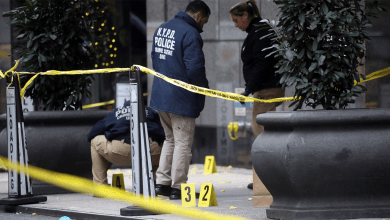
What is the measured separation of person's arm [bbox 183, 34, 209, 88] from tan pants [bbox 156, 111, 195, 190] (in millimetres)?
420

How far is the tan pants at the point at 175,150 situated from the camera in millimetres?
6215

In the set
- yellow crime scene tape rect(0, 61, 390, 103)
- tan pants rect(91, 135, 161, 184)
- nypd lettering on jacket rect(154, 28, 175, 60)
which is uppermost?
nypd lettering on jacket rect(154, 28, 175, 60)

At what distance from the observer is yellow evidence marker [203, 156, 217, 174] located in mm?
9562

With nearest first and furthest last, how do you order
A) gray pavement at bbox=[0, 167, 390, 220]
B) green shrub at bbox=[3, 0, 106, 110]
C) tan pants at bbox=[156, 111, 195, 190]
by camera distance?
gray pavement at bbox=[0, 167, 390, 220] → tan pants at bbox=[156, 111, 195, 190] → green shrub at bbox=[3, 0, 106, 110]

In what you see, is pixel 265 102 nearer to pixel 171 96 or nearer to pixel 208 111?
pixel 171 96

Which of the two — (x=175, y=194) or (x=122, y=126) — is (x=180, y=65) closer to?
(x=122, y=126)

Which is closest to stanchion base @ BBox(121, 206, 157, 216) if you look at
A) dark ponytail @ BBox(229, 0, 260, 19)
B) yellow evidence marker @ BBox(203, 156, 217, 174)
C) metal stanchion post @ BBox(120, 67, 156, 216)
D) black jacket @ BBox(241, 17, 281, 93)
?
metal stanchion post @ BBox(120, 67, 156, 216)

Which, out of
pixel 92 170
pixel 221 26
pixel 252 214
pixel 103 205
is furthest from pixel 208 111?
pixel 252 214

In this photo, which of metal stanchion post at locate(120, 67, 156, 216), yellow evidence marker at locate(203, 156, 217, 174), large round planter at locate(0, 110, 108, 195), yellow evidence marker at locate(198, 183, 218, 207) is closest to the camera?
metal stanchion post at locate(120, 67, 156, 216)

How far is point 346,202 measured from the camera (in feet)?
15.8

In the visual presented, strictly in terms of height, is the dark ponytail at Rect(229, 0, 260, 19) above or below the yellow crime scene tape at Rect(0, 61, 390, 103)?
above

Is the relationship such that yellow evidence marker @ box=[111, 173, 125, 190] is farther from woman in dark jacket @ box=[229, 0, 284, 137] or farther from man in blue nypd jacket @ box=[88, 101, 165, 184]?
woman in dark jacket @ box=[229, 0, 284, 137]

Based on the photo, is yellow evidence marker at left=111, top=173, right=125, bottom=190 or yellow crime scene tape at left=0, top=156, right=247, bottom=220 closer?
yellow crime scene tape at left=0, top=156, right=247, bottom=220

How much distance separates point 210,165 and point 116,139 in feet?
10.9
